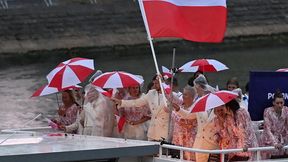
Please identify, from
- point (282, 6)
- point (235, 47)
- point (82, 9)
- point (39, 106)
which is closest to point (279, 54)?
point (235, 47)

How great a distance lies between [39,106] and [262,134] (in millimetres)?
16679

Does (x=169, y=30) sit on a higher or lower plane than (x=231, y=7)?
lower

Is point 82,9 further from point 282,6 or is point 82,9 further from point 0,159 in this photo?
point 0,159

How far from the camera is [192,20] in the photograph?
10367 mm

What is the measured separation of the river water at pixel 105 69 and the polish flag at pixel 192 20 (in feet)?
38.2

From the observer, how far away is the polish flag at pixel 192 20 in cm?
1028

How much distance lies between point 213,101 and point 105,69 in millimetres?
26532

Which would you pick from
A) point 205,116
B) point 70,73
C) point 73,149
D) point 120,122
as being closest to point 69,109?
point 70,73

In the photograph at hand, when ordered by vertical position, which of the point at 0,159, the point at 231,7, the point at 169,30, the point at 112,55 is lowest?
the point at 0,159

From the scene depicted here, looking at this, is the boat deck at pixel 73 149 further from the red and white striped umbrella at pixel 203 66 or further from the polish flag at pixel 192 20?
the red and white striped umbrella at pixel 203 66

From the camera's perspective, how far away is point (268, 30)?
1800 inches

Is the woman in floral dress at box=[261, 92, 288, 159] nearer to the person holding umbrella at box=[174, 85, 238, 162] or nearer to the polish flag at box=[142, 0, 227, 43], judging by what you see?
the person holding umbrella at box=[174, 85, 238, 162]

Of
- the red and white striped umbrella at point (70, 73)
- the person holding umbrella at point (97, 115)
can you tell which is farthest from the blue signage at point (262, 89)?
the red and white striped umbrella at point (70, 73)

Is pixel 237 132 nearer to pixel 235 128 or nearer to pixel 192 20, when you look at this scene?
pixel 235 128
